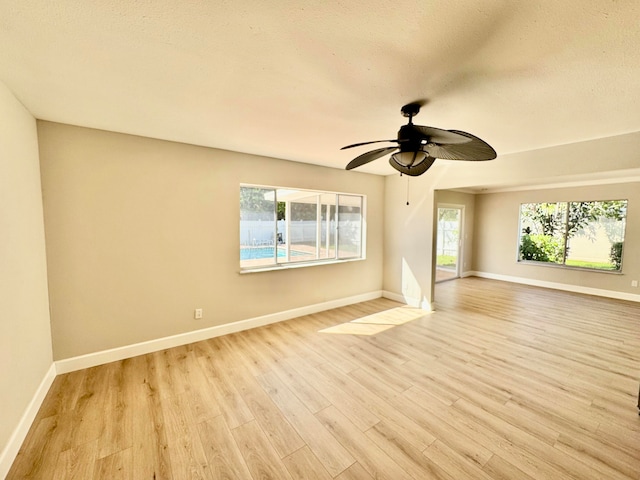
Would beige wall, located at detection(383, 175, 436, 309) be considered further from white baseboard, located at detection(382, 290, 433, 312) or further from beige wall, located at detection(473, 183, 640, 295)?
beige wall, located at detection(473, 183, 640, 295)

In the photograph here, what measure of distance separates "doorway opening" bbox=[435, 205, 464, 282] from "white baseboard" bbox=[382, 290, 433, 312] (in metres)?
2.34

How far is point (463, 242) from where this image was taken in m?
7.16

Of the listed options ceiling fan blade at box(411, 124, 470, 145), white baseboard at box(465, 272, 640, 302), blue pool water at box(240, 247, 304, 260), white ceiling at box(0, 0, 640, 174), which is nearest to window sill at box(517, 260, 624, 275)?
white baseboard at box(465, 272, 640, 302)

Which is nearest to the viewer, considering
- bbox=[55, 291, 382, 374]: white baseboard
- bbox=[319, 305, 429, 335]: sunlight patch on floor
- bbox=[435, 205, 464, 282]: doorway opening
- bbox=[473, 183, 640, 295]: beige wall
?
bbox=[55, 291, 382, 374]: white baseboard

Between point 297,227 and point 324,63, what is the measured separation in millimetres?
2752

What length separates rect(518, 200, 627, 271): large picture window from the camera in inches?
209

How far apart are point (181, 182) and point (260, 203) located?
1017 mm

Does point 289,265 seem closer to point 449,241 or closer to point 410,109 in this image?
point 410,109

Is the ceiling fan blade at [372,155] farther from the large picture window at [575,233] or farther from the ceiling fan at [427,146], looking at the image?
the large picture window at [575,233]

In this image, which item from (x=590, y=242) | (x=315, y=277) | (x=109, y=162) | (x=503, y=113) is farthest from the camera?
(x=590, y=242)

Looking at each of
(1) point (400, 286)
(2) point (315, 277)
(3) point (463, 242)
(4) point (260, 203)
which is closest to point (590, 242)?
(3) point (463, 242)

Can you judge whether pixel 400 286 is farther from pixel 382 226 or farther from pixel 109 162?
pixel 109 162

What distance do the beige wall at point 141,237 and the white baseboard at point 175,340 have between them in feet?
0.20

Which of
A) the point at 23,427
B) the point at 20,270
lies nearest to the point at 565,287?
the point at 23,427
